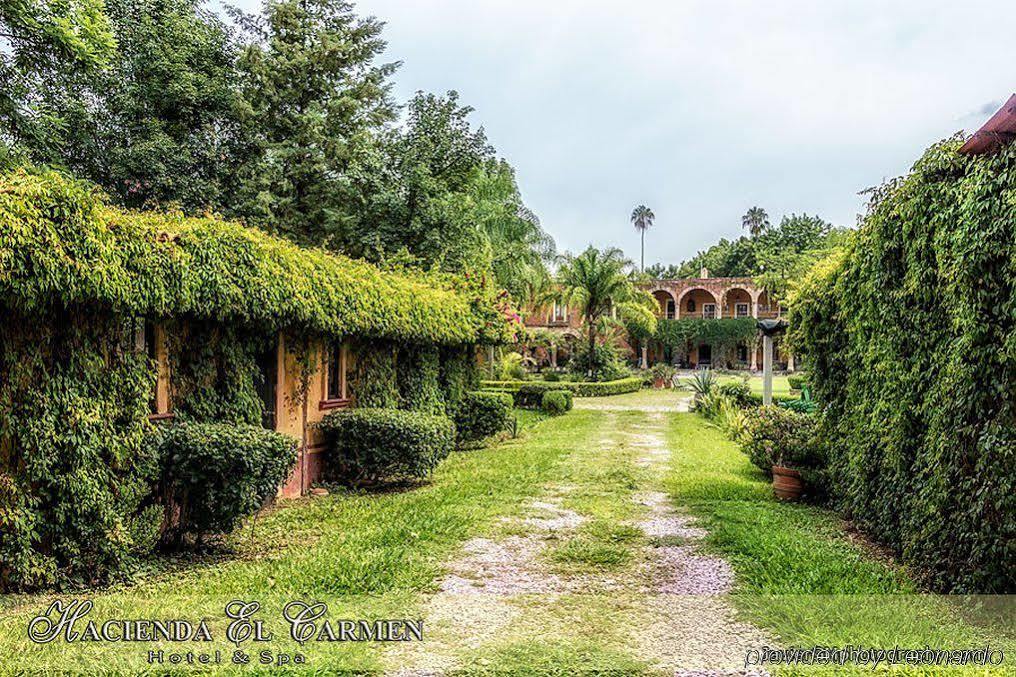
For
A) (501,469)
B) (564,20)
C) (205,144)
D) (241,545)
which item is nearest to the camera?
(241,545)

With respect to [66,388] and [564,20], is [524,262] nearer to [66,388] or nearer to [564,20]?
[564,20]

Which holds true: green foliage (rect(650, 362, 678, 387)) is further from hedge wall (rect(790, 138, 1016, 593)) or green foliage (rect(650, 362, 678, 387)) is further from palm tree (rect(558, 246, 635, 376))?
hedge wall (rect(790, 138, 1016, 593))

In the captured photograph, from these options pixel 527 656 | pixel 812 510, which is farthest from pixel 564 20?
pixel 527 656

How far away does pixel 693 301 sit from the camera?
53.4m

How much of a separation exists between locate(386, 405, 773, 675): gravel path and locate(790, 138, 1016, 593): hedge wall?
1.54 meters

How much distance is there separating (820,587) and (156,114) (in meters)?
19.4

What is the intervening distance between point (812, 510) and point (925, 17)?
5.59 m

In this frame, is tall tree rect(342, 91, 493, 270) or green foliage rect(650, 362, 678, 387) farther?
green foliage rect(650, 362, 678, 387)

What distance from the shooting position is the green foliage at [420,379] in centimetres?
1076

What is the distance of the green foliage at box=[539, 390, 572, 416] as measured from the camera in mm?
19516

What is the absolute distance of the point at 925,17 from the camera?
707 cm

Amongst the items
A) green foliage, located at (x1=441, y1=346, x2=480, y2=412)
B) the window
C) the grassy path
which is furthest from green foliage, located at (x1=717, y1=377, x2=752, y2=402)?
the window

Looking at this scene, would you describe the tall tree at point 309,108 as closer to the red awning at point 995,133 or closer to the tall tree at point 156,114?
the tall tree at point 156,114

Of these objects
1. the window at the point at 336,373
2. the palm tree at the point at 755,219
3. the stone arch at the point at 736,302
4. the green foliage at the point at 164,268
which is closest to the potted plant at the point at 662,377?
the stone arch at the point at 736,302
